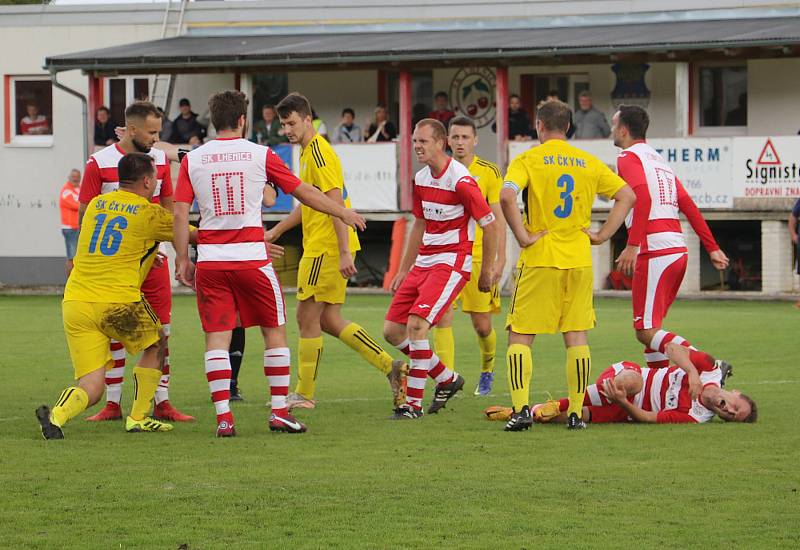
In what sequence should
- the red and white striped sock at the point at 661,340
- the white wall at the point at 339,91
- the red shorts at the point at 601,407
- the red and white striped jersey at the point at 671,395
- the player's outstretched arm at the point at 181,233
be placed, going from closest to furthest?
the player's outstretched arm at the point at 181,233, the red and white striped jersey at the point at 671,395, the red shorts at the point at 601,407, the red and white striped sock at the point at 661,340, the white wall at the point at 339,91

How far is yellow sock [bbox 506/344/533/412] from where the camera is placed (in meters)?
9.89

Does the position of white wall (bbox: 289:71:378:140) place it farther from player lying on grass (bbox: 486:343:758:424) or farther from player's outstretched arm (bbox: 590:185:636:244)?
player's outstretched arm (bbox: 590:185:636:244)

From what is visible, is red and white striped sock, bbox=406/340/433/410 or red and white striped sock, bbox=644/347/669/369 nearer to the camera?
red and white striped sock, bbox=406/340/433/410

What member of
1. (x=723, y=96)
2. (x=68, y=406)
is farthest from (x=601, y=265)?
(x=68, y=406)

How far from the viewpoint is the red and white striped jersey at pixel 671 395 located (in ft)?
33.7

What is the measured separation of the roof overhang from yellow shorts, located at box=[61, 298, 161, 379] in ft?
62.1

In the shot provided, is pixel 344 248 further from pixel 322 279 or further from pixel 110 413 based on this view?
pixel 110 413

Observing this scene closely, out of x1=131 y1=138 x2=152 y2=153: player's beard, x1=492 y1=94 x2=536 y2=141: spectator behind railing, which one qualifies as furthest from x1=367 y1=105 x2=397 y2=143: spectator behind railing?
x1=131 y1=138 x2=152 y2=153: player's beard

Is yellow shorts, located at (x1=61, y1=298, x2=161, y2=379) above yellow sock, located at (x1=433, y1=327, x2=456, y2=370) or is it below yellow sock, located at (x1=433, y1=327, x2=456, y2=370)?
above

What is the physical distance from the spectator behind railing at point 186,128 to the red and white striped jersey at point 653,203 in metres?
20.6

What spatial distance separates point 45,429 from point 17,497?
2062 mm

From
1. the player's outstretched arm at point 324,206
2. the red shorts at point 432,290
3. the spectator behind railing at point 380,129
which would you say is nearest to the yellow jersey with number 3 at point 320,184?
the red shorts at point 432,290

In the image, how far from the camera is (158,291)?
419 inches

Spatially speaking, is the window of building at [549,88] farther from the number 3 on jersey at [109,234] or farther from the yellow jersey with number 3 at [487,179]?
the number 3 on jersey at [109,234]
